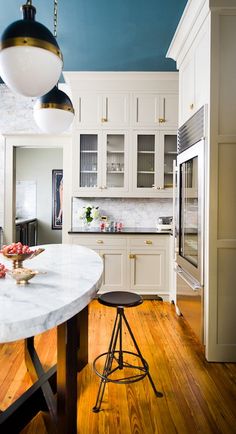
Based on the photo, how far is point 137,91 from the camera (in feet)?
13.6

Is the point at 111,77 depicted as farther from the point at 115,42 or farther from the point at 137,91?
the point at 115,42

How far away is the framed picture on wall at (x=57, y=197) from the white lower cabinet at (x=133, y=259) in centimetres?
339

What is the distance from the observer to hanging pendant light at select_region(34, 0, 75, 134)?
7.07 ft

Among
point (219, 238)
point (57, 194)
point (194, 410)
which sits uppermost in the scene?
point (57, 194)

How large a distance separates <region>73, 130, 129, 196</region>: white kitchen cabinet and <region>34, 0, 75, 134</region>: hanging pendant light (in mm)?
1917

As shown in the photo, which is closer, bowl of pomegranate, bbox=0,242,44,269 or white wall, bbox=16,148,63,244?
bowl of pomegranate, bbox=0,242,44,269

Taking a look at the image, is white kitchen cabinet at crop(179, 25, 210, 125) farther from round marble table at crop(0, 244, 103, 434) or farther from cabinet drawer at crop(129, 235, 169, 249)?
round marble table at crop(0, 244, 103, 434)

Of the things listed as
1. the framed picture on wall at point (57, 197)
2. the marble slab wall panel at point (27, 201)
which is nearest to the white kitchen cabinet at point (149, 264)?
the framed picture on wall at point (57, 197)

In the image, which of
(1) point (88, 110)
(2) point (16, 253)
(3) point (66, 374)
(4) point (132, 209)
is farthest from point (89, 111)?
(3) point (66, 374)

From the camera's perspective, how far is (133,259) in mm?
3965

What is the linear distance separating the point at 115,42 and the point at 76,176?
5.33 feet

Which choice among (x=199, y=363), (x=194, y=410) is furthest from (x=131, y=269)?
(x=194, y=410)

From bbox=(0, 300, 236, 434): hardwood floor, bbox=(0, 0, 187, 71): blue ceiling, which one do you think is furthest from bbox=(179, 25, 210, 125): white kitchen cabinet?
bbox=(0, 300, 236, 434): hardwood floor

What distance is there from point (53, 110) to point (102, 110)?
2099 millimetres
